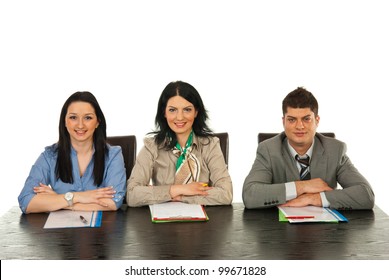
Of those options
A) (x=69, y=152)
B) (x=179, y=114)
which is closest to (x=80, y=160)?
(x=69, y=152)

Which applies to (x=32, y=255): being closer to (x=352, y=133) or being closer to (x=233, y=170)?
(x=233, y=170)

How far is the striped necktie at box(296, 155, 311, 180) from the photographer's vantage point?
10.9 ft

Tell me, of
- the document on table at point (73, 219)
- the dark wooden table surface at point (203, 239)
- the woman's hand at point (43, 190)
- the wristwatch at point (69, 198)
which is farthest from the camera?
the woman's hand at point (43, 190)

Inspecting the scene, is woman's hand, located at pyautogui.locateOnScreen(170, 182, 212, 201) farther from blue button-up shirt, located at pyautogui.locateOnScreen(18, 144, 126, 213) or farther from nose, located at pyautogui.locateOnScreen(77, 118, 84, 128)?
nose, located at pyautogui.locateOnScreen(77, 118, 84, 128)

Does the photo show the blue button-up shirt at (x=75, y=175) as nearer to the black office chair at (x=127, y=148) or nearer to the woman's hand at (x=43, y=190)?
the woman's hand at (x=43, y=190)

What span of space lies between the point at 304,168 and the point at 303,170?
0.04 ft

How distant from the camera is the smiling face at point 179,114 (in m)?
3.33

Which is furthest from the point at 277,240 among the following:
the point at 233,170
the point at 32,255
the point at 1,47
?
the point at 1,47

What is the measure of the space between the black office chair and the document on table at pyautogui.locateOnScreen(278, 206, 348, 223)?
96 cm

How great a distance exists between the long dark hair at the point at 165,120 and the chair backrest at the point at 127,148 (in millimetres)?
191

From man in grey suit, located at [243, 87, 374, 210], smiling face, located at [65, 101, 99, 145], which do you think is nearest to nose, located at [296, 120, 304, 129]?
man in grey suit, located at [243, 87, 374, 210]

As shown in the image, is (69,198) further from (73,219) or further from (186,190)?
(186,190)

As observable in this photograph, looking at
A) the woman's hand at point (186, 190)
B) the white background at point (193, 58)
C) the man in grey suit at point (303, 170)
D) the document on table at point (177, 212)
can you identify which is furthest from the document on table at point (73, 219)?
the white background at point (193, 58)

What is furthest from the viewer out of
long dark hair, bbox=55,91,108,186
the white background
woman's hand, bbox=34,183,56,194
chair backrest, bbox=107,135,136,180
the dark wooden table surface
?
the white background
